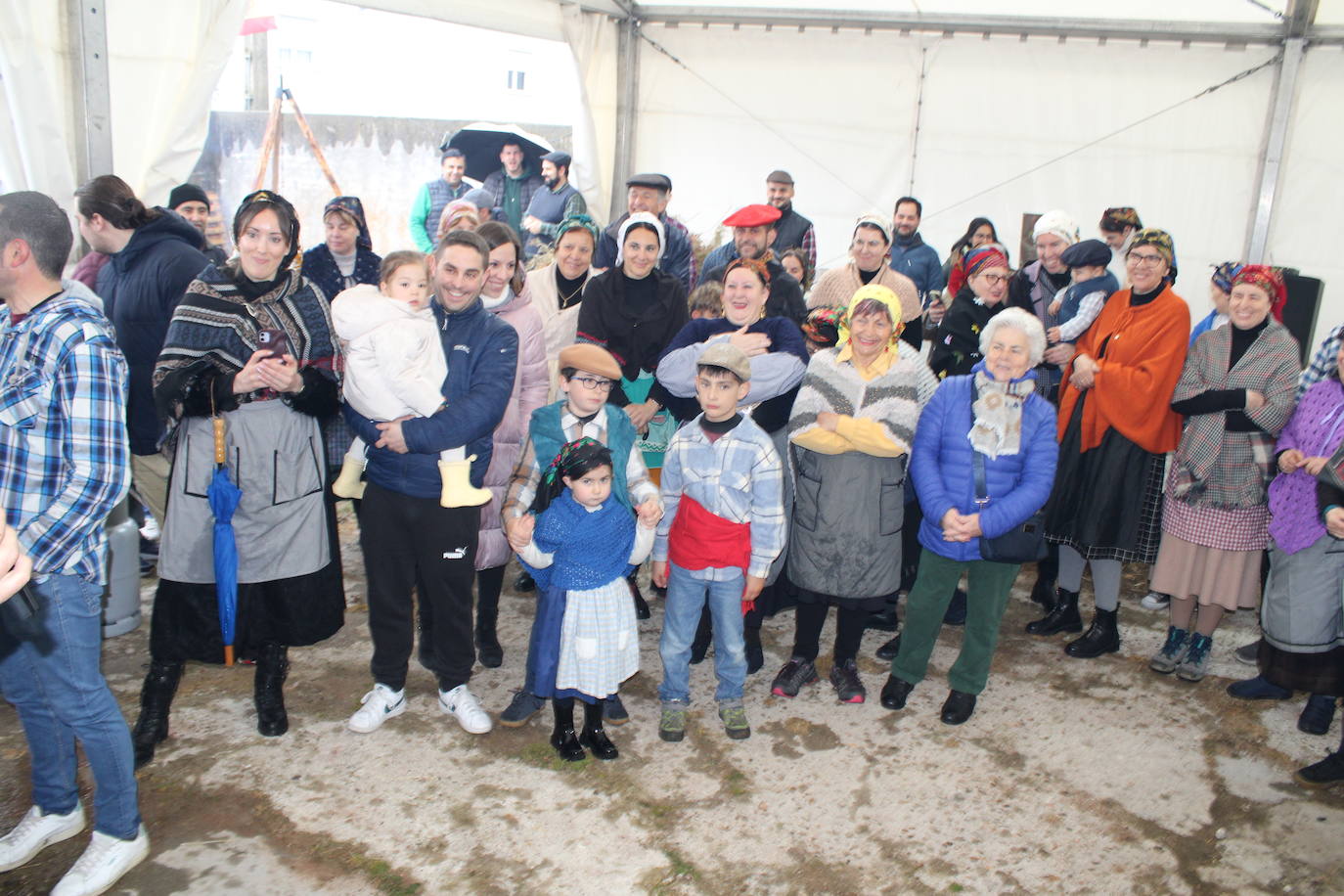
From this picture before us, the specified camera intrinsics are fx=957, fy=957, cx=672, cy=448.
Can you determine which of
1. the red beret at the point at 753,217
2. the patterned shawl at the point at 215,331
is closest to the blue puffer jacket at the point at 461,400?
the patterned shawl at the point at 215,331

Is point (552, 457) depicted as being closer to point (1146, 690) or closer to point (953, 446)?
point (953, 446)

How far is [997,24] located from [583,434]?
6.22m

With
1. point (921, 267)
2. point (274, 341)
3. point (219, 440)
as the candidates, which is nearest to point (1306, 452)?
point (921, 267)

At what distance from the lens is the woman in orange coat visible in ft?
14.6

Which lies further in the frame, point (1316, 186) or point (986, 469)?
point (1316, 186)

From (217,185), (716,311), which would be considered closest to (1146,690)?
(716,311)

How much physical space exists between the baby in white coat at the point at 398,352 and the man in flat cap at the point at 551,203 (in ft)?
16.9

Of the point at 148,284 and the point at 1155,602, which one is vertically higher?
the point at 148,284

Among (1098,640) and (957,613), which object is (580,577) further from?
(1098,640)

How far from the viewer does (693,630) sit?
3.89 metres

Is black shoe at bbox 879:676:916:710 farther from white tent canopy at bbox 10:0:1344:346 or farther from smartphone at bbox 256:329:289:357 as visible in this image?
white tent canopy at bbox 10:0:1344:346

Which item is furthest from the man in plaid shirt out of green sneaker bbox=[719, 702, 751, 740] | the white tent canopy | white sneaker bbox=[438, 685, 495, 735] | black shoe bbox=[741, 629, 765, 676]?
the white tent canopy

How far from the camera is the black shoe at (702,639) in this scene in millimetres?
4398

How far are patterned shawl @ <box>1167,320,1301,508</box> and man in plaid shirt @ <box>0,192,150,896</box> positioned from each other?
4.28 meters
